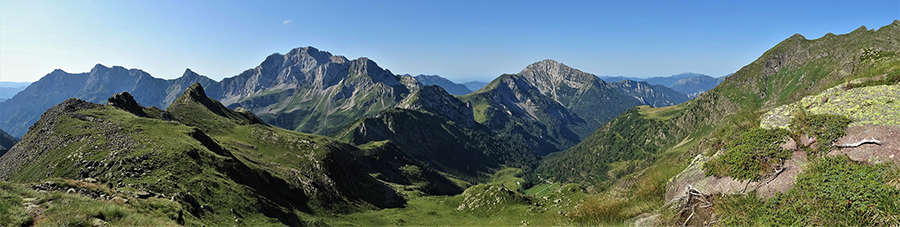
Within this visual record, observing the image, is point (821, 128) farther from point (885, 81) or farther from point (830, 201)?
point (885, 81)

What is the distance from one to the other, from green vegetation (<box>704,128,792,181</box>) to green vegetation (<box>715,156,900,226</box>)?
828mm

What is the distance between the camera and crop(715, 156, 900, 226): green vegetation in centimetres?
696

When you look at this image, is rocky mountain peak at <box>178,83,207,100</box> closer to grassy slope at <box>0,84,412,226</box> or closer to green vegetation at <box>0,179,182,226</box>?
grassy slope at <box>0,84,412,226</box>

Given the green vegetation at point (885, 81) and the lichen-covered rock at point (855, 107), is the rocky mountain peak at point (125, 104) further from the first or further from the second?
the green vegetation at point (885, 81)

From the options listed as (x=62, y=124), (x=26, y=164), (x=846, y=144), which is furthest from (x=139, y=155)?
(x=846, y=144)

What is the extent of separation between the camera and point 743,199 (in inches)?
353

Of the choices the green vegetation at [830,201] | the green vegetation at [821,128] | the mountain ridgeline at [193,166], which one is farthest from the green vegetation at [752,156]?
the mountain ridgeline at [193,166]

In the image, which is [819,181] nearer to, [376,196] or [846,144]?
[846,144]

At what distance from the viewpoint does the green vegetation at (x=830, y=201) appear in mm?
6961

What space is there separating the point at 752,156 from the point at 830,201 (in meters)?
2.79

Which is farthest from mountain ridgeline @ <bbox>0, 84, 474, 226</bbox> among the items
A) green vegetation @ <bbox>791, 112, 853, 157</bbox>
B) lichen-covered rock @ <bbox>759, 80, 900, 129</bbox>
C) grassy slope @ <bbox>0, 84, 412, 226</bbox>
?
lichen-covered rock @ <bbox>759, 80, 900, 129</bbox>

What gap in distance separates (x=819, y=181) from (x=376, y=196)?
3582 inches

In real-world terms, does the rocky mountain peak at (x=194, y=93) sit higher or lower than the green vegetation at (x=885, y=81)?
higher

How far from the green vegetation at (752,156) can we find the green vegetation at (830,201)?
32.6 inches
